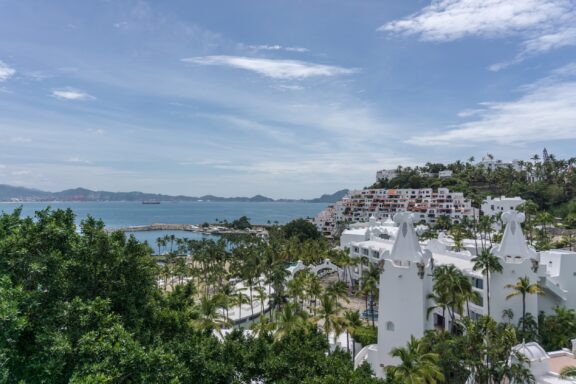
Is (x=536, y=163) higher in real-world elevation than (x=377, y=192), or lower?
higher

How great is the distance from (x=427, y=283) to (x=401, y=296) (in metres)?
2.74

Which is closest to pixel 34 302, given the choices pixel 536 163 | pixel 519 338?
pixel 519 338

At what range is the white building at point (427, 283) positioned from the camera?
28.9m

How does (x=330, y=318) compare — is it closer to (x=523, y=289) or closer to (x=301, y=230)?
(x=523, y=289)

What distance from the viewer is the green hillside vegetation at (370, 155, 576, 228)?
110875 millimetres

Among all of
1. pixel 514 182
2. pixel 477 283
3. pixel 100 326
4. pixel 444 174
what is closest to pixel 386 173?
pixel 444 174

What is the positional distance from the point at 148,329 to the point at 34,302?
5.89m

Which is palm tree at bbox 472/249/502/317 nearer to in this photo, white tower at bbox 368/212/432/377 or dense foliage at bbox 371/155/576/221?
white tower at bbox 368/212/432/377

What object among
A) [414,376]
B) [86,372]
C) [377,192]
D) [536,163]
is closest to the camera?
[86,372]

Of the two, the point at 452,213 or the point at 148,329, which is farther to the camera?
the point at 452,213

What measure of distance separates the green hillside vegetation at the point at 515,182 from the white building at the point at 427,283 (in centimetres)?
5100

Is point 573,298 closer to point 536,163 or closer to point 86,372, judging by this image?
point 86,372

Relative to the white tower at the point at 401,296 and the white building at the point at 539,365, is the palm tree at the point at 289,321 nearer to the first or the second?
the white tower at the point at 401,296

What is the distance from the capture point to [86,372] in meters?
12.6
